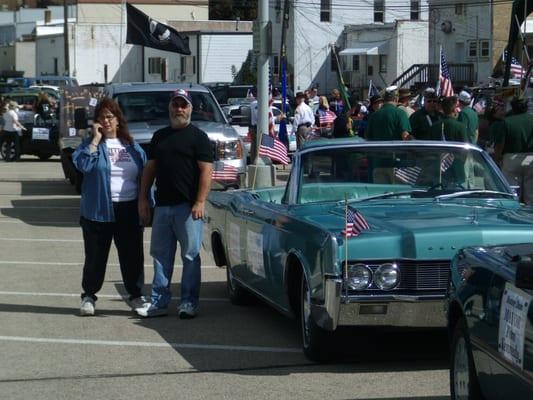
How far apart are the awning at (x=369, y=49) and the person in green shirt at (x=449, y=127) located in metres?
47.0

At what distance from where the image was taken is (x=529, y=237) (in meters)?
7.47

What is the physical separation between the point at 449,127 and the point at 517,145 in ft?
3.19

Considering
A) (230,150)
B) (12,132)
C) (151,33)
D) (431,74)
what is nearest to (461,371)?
(230,150)

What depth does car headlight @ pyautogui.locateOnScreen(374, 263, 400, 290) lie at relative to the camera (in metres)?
7.40

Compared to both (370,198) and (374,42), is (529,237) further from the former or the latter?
(374,42)

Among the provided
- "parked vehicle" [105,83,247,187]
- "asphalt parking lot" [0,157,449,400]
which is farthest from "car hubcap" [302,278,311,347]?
"parked vehicle" [105,83,247,187]

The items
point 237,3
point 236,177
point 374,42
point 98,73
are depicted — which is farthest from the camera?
point 237,3

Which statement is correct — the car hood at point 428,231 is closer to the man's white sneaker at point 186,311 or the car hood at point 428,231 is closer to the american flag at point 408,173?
the american flag at point 408,173

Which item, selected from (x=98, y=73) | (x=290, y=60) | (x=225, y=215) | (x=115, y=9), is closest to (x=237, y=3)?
(x=115, y=9)

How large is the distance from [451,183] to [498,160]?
21.5ft

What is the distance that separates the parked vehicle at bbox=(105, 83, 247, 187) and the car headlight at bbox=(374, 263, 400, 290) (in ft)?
31.6

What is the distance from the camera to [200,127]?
17297mm

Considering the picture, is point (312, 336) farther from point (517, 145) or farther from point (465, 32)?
point (465, 32)

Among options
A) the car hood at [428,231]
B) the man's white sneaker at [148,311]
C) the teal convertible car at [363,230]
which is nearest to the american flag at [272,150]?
the teal convertible car at [363,230]
